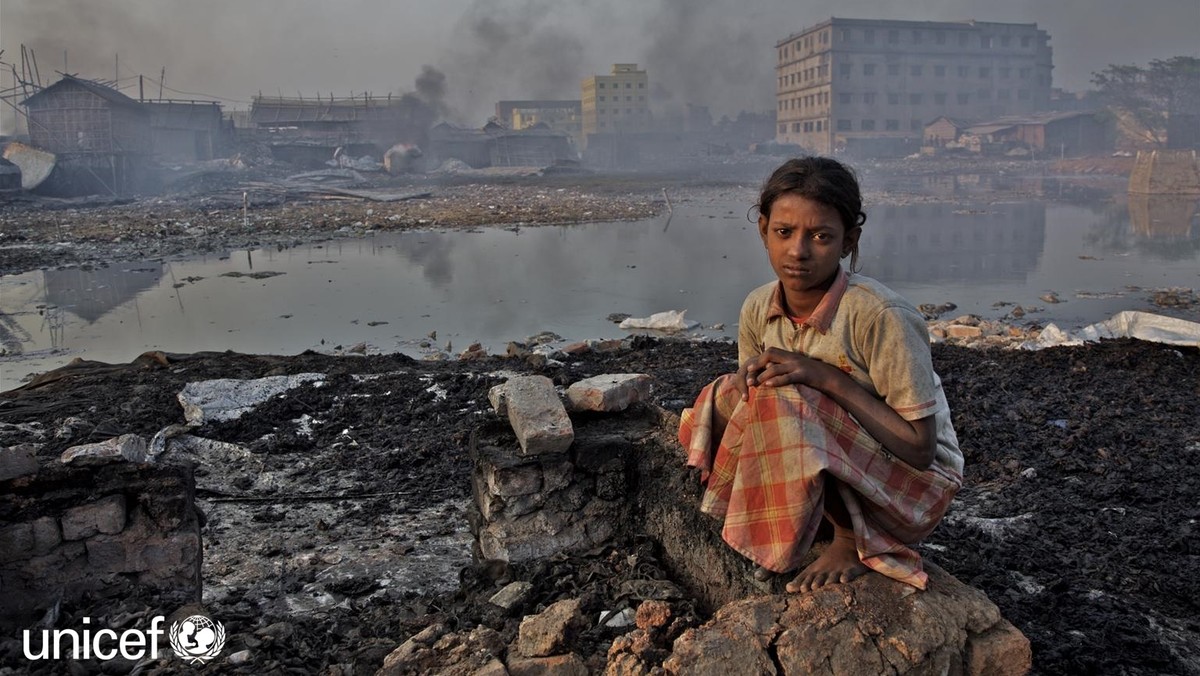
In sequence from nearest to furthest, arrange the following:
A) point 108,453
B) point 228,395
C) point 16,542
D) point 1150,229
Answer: point 16,542, point 108,453, point 228,395, point 1150,229

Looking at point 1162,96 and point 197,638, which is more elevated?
point 1162,96

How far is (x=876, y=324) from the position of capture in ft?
6.97

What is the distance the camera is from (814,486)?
6.99 ft

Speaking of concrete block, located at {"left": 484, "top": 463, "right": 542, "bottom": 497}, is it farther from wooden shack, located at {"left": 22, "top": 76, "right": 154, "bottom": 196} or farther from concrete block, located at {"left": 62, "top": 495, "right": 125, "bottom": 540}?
wooden shack, located at {"left": 22, "top": 76, "right": 154, "bottom": 196}

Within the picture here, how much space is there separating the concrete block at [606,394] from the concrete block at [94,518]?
1.73m

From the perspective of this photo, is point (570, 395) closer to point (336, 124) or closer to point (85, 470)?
point (85, 470)

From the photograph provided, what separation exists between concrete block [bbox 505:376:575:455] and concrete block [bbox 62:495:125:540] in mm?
1466

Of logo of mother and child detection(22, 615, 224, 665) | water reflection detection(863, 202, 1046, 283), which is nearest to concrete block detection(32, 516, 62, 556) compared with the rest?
logo of mother and child detection(22, 615, 224, 665)

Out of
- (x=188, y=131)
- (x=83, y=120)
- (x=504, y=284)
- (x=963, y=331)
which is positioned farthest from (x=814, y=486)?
(x=188, y=131)

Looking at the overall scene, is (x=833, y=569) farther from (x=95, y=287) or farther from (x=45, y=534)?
(x=95, y=287)

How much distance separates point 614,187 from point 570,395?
26.7 m

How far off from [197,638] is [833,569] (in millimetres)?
2060

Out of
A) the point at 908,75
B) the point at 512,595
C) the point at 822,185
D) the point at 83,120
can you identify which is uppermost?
the point at 908,75

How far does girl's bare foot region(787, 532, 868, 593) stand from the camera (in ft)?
7.12
